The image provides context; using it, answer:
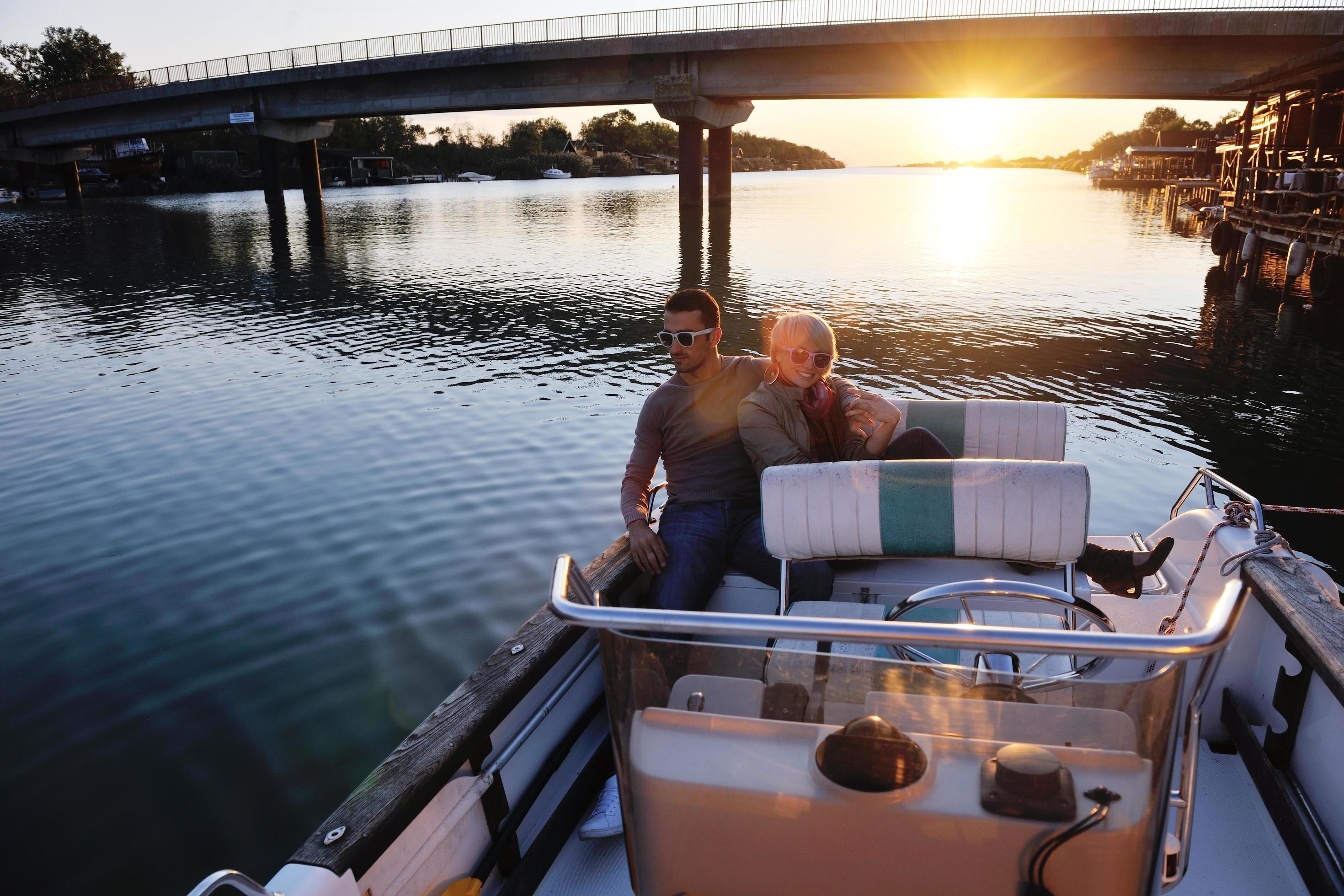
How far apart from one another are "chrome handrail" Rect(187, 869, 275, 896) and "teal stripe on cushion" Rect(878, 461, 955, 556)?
111 inches

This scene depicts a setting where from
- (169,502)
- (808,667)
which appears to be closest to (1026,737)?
(808,667)

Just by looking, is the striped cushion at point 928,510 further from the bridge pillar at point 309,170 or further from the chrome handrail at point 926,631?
the bridge pillar at point 309,170

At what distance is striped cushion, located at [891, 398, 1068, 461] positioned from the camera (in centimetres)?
521

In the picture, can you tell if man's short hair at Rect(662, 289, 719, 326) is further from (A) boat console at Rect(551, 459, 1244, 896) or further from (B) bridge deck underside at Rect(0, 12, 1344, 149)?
(B) bridge deck underside at Rect(0, 12, 1344, 149)

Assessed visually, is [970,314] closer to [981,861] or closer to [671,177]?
[981,861]

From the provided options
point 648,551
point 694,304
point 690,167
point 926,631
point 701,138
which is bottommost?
point 648,551

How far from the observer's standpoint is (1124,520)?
27.3ft

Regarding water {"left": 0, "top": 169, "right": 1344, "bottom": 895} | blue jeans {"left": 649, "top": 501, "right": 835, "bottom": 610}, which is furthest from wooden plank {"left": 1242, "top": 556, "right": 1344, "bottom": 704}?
water {"left": 0, "top": 169, "right": 1344, "bottom": 895}

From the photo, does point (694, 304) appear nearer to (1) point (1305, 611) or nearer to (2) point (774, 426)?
(2) point (774, 426)

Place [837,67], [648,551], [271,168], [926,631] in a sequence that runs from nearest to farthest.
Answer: [926,631]
[648,551]
[837,67]
[271,168]

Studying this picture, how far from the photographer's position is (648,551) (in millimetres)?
4320

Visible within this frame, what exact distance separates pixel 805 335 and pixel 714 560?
4.06 feet

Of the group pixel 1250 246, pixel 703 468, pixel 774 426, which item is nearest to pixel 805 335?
pixel 774 426

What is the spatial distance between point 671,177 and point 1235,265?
328 ft
